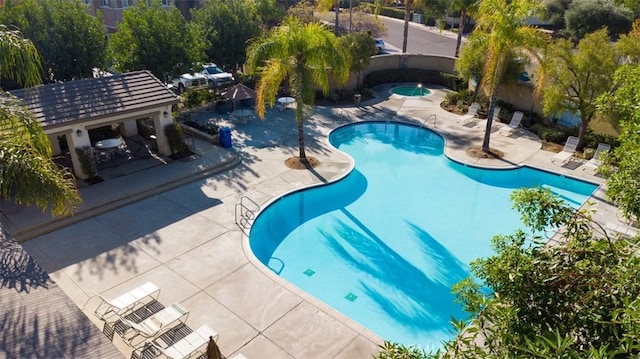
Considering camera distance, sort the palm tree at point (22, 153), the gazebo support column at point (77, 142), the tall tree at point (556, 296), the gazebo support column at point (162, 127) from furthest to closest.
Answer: the gazebo support column at point (162, 127)
the gazebo support column at point (77, 142)
the palm tree at point (22, 153)
the tall tree at point (556, 296)

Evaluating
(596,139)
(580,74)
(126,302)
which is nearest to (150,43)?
(126,302)

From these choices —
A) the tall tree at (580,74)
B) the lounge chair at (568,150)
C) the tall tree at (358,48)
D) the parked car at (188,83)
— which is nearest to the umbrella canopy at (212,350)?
the tall tree at (580,74)

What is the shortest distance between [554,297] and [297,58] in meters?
16.4

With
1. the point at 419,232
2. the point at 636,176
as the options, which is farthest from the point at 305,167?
the point at 636,176

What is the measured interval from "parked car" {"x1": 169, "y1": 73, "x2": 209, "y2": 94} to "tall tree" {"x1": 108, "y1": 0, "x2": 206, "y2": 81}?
679cm

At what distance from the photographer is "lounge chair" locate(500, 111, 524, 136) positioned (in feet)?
85.4

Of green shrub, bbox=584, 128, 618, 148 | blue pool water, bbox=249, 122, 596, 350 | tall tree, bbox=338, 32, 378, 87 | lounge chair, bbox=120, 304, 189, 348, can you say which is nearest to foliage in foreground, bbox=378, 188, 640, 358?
blue pool water, bbox=249, 122, 596, 350

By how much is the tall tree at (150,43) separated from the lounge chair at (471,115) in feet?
55.9

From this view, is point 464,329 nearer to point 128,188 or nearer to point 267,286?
point 267,286

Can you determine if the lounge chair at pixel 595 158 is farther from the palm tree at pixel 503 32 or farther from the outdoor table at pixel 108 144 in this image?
the outdoor table at pixel 108 144

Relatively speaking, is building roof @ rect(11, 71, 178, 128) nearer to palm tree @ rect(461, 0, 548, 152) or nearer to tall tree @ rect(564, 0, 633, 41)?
palm tree @ rect(461, 0, 548, 152)

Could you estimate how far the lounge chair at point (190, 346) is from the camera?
10367mm

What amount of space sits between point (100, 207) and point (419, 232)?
41.0ft

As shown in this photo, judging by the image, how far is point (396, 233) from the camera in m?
17.4
